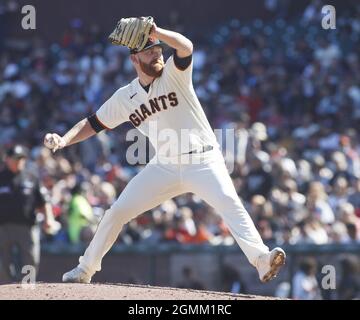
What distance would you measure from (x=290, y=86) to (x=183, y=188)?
9.80 m

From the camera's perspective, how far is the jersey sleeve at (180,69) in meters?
7.64

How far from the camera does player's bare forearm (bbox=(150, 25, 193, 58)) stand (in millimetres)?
7375

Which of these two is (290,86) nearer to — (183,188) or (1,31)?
(1,31)

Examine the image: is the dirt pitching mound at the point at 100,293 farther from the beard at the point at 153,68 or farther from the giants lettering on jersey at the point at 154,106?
the beard at the point at 153,68

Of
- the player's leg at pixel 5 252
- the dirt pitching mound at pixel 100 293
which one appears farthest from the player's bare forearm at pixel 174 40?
the player's leg at pixel 5 252

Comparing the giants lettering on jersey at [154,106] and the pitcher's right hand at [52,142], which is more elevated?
the giants lettering on jersey at [154,106]

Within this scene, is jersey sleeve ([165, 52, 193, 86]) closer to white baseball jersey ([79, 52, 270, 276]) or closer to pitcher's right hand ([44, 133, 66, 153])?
white baseball jersey ([79, 52, 270, 276])

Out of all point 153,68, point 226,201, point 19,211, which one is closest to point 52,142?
point 153,68

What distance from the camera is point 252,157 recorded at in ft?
46.2

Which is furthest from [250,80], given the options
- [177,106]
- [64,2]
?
[177,106]

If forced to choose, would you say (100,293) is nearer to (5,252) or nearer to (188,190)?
(188,190)

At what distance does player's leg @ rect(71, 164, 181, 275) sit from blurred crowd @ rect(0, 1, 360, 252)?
4451mm

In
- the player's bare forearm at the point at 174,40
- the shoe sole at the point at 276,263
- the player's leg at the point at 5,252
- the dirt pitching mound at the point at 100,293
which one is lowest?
the dirt pitching mound at the point at 100,293

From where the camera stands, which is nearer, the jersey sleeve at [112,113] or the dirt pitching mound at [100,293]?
the dirt pitching mound at [100,293]
